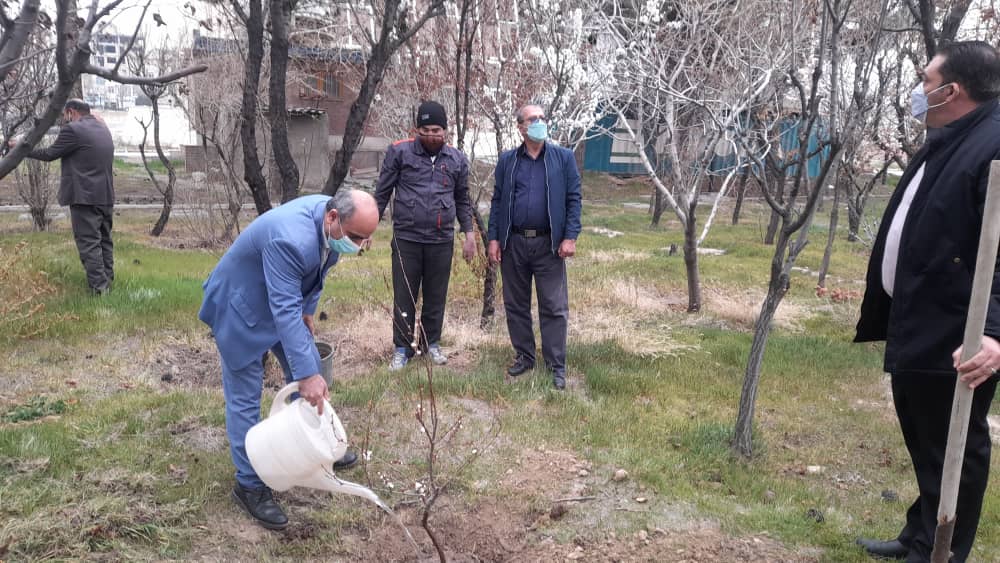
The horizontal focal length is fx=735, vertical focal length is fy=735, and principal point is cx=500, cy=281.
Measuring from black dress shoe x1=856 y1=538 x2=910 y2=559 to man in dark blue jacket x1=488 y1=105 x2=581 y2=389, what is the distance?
88.7 inches

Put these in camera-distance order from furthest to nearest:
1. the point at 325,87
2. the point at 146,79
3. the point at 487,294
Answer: the point at 325,87, the point at 487,294, the point at 146,79

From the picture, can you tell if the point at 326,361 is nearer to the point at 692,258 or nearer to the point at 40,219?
the point at 692,258

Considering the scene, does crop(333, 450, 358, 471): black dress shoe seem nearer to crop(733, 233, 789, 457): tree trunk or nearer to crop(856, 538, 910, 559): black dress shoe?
crop(733, 233, 789, 457): tree trunk

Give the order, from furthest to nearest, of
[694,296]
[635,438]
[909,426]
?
[694,296] < [635,438] < [909,426]

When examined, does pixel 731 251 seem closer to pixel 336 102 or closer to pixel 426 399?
pixel 426 399

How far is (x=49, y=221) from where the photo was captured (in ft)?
36.5

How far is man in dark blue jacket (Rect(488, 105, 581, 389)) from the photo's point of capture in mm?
4945

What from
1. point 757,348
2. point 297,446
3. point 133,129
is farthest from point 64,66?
point 133,129

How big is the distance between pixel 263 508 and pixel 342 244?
1.23m

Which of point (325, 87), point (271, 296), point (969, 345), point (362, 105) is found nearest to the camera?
point (969, 345)

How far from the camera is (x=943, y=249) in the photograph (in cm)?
258

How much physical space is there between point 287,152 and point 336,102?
20.8 meters

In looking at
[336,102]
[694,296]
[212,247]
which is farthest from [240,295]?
[336,102]

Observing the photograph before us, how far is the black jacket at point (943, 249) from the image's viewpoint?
8.35 ft
